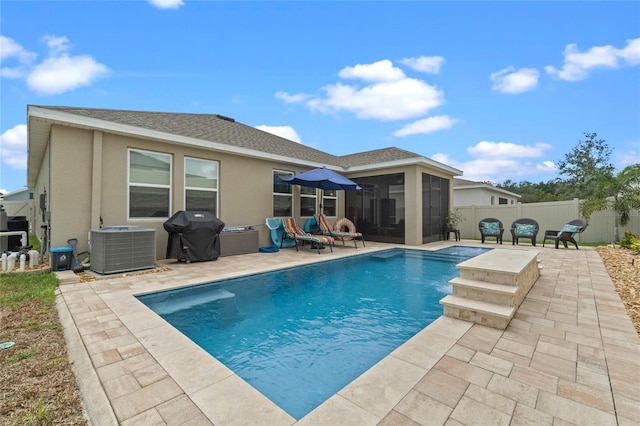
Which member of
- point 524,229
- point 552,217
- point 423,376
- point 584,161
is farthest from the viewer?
point 584,161

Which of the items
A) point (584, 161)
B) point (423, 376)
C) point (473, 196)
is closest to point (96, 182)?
point (423, 376)

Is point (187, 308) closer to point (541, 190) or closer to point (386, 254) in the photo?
point (386, 254)

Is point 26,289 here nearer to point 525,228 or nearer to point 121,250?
point 121,250

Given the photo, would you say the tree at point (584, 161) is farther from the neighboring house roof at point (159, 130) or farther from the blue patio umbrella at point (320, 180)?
the blue patio umbrella at point (320, 180)

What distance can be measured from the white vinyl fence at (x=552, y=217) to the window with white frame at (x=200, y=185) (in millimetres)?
12329

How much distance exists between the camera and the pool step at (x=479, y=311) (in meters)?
3.04

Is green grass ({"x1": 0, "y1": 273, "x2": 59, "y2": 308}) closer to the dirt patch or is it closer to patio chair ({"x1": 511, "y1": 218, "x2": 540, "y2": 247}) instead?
the dirt patch

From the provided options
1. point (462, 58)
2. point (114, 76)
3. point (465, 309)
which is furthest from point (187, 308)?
point (462, 58)

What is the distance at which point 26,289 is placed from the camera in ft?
14.2

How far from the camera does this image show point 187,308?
3980 millimetres

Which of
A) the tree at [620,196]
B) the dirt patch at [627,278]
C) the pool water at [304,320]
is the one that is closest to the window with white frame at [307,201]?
the pool water at [304,320]

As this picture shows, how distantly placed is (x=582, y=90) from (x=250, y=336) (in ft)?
49.6

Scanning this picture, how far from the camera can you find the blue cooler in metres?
5.38

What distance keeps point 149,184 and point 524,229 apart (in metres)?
12.8
